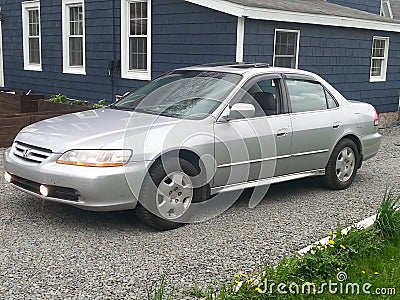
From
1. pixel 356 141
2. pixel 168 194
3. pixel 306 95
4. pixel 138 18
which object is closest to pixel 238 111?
pixel 168 194

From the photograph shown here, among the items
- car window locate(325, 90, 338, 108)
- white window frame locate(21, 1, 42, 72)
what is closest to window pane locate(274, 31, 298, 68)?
car window locate(325, 90, 338, 108)

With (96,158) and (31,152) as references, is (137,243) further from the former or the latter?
(31,152)

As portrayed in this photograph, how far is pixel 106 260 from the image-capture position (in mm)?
4578

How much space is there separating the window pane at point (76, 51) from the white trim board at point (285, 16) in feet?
15.7

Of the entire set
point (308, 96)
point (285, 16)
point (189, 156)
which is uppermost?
point (285, 16)

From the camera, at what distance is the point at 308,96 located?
6809 mm

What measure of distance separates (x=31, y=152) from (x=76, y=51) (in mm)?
9451

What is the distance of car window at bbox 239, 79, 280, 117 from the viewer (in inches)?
242

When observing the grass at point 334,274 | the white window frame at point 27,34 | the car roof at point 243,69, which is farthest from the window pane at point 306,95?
the white window frame at point 27,34

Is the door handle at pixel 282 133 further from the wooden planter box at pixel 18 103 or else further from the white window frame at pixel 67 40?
the wooden planter box at pixel 18 103

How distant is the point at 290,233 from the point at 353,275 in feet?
3.56

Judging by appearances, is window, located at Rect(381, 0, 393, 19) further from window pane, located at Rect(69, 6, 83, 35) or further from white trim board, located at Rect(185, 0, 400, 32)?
window pane, located at Rect(69, 6, 83, 35)

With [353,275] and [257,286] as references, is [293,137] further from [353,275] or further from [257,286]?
[257,286]

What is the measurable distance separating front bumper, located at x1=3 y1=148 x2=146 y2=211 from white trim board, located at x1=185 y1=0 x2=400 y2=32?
208 inches
